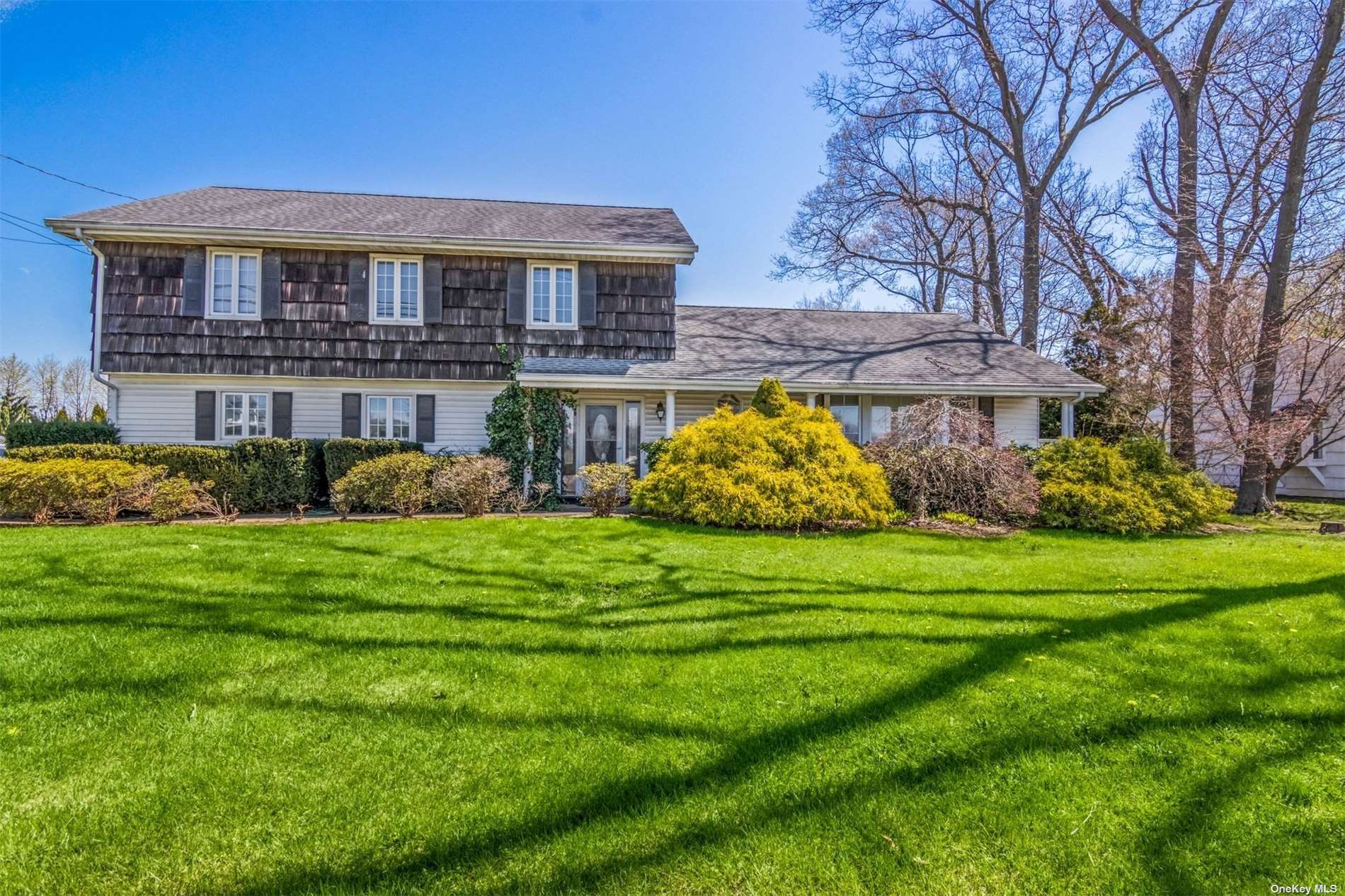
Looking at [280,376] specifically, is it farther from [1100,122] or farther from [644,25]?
[1100,122]

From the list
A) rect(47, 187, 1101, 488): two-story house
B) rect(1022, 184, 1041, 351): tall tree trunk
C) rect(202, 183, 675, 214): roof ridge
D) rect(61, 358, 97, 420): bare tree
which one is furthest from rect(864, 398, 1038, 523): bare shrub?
rect(61, 358, 97, 420): bare tree

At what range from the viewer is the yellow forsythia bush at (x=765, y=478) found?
9.28 m

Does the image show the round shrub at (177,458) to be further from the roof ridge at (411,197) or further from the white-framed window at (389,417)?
the roof ridge at (411,197)

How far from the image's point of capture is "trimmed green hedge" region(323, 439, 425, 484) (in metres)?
10.9

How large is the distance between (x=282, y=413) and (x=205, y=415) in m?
1.54

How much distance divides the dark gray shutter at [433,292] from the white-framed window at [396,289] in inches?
5.8

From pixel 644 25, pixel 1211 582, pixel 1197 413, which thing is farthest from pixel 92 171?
pixel 1197 413

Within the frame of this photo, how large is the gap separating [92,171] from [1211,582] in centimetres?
2343

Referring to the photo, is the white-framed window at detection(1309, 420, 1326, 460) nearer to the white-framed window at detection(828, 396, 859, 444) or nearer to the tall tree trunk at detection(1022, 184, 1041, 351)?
the tall tree trunk at detection(1022, 184, 1041, 351)

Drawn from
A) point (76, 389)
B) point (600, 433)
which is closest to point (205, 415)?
point (600, 433)

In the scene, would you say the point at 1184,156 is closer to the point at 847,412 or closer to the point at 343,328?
the point at 847,412

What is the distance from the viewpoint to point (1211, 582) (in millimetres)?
6090

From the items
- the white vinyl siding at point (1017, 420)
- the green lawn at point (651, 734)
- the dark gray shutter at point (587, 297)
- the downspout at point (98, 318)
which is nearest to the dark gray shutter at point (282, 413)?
the downspout at point (98, 318)

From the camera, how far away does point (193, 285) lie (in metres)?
12.6
